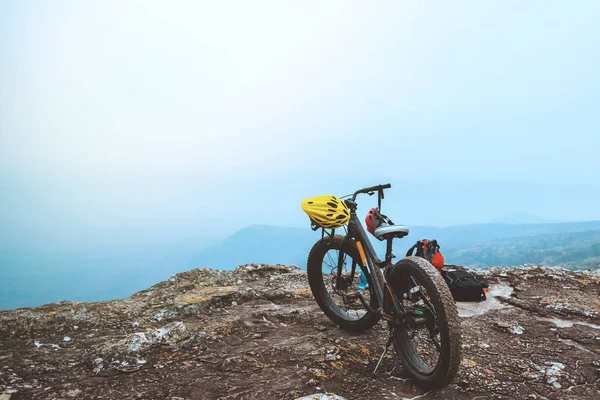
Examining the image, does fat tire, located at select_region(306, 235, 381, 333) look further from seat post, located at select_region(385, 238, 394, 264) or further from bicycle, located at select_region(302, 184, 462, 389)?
seat post, located at select_region(385, 238, 394, 264)

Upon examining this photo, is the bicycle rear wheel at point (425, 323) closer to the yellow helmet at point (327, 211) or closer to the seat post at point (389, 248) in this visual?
the seat post at point (389, 248)

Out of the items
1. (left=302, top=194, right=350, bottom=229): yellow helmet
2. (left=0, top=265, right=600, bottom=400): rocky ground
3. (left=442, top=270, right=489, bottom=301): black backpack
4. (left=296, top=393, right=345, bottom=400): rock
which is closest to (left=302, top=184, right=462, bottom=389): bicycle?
(left=302, top=194, right=350, bottom=229): yellow helmet

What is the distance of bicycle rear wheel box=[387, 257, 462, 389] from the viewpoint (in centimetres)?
338

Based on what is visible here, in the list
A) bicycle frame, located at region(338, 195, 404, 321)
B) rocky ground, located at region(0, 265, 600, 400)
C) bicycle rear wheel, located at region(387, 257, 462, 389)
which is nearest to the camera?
bicycle rear wheel, located at region(387, 257, 462, 389)

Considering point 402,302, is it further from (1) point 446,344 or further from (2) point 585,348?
(2) point 585,348

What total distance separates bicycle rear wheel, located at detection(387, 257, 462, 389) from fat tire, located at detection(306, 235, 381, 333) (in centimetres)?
84

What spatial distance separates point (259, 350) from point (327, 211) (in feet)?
7.36

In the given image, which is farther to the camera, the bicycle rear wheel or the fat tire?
the fat tire

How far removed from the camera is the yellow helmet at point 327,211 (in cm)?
491

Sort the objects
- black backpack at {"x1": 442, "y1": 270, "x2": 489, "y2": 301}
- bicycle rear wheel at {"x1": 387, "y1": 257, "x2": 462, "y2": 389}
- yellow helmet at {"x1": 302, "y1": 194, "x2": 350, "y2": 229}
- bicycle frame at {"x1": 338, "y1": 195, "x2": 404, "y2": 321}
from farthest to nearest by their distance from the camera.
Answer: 1. black backpack at {"x1": 442, "y1": 270, "x2": 489, "y2": 301}
2. yellow helmet at {"x1": 302, "y1": 194, "x2": 350, "y2": 229}
3. bicycle frame at {"x1": 338, "y1": 195, "x2": 404, "y2": 321}
4. bicycle rear wheel at {"x1": 387, "y1": 257, "x2": 462, "y2": 389}

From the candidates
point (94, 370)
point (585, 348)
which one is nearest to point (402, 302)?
point (585, 348)

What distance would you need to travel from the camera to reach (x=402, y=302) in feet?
13.9

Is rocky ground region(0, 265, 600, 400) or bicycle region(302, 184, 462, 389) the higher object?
bicycle region(302, 184, 462, 389)

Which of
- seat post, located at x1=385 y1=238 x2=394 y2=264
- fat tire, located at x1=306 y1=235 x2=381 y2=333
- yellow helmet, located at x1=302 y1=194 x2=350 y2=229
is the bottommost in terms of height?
fat tire, located at x1=306 y1=235 x2=381 y2=333
